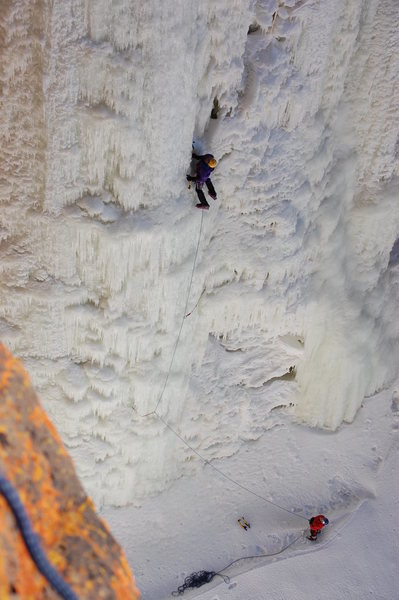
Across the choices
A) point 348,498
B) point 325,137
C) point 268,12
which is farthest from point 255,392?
point 268,12

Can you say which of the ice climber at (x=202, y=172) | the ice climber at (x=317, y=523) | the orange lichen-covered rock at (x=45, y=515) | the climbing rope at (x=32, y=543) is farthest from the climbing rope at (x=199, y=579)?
the climbing rope at (x=32, y=543)

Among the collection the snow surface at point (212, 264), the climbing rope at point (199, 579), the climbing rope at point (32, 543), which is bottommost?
the climbing rope at point (32, 543)

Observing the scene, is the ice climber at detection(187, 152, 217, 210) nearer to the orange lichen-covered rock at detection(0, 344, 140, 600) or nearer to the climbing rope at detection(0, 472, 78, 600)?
the orange lichen-covered rock at detection(0, 344, 140, 600)

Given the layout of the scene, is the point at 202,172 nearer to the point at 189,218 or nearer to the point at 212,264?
the point at 189,218

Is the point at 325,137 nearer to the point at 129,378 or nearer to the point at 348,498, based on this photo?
the point at 129,378

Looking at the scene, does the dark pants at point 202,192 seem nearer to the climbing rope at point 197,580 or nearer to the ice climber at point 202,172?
the ice climber at point 202,172

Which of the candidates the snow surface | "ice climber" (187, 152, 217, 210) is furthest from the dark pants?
the snow surface
